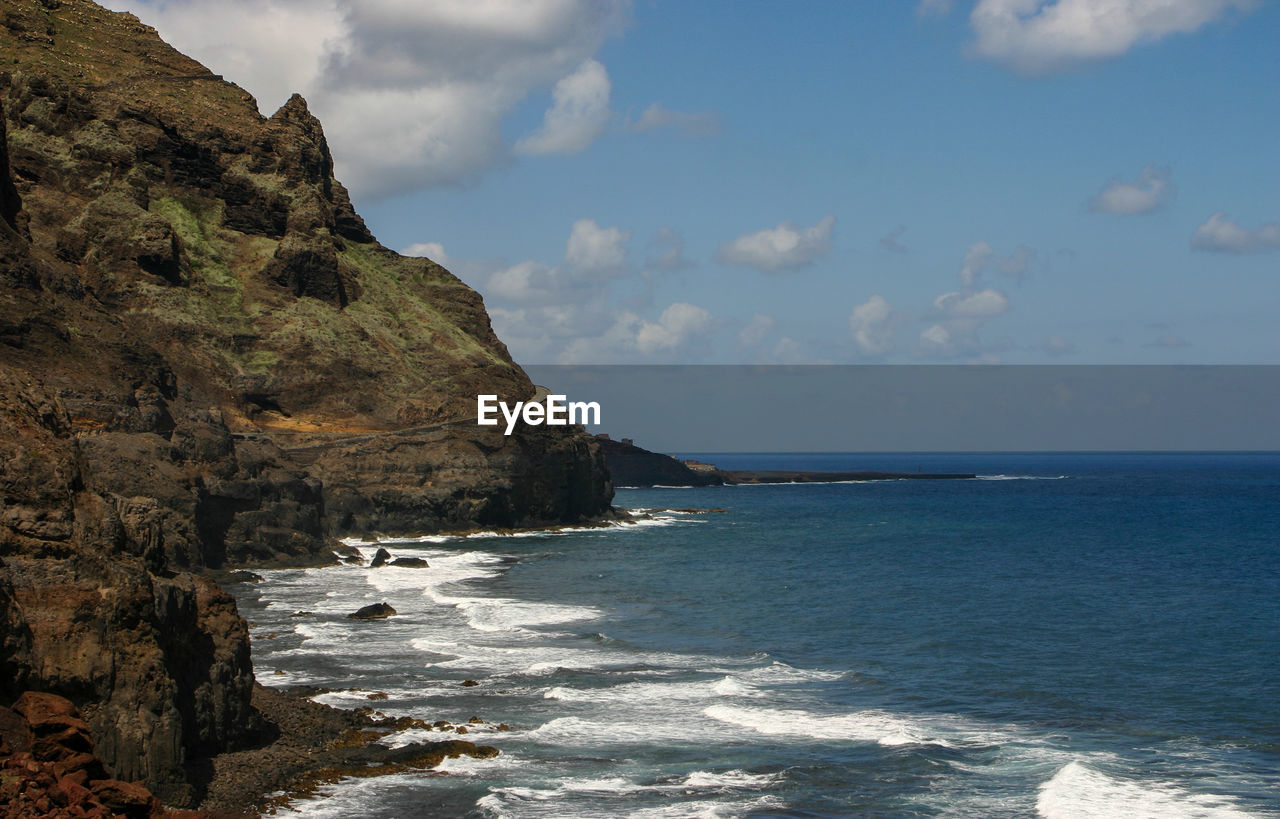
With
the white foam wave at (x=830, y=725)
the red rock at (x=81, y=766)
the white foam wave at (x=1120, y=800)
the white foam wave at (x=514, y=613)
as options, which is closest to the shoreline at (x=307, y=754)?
the red rock at (x=81, y=766)

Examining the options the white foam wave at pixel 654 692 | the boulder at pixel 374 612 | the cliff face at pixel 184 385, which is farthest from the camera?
the boulder at pixel 374 612

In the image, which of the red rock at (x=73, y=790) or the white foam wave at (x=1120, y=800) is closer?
the red rock at (x=73, y=790)

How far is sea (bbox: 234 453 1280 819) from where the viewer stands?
23.0 m

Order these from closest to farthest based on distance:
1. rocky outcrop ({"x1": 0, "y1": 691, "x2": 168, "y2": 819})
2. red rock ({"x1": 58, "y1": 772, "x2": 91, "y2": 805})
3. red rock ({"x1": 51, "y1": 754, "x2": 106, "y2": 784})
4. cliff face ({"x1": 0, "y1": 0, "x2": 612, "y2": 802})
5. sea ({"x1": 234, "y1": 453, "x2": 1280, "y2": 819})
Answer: rocky outcrop ({"x1": 0, "y1": 691, "x2": 168, "y2": 819}) → red rock ({"x1": 58, "y1": 772, "x2": 91, "y2": 805}) → red rock ({"x1": 51, "y1": 754, "x2": 106, "y2": 784}) → cliff face ({"x1": 0, "y1": 0, "x2": 612, "y2": 802}) → sea ({"x1": 234, "y1": 453, "x2": 1280, "y2": 819})

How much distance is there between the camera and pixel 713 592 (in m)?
55.1

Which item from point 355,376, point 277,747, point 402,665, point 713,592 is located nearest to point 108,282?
point 355,376

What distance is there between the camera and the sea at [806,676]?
2297 cm

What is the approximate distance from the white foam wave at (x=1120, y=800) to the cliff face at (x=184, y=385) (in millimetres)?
15855

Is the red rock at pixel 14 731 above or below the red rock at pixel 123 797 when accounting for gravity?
above

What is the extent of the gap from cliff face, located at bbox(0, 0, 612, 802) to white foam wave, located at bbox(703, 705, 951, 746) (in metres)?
11.6

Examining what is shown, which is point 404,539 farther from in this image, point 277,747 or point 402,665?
point 277,747

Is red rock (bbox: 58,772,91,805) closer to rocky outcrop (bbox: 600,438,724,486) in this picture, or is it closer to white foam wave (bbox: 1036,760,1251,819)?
white foam wave (bbox: 1036,760,1251,819)

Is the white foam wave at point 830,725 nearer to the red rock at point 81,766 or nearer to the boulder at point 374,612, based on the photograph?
Result: the red rock at point 81,766

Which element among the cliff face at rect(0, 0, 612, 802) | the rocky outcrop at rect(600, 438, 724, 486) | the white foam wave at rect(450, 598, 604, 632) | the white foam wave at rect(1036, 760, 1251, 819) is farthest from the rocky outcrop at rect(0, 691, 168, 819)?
the rocky outcrop at rect(600, 438, 724, 486)
